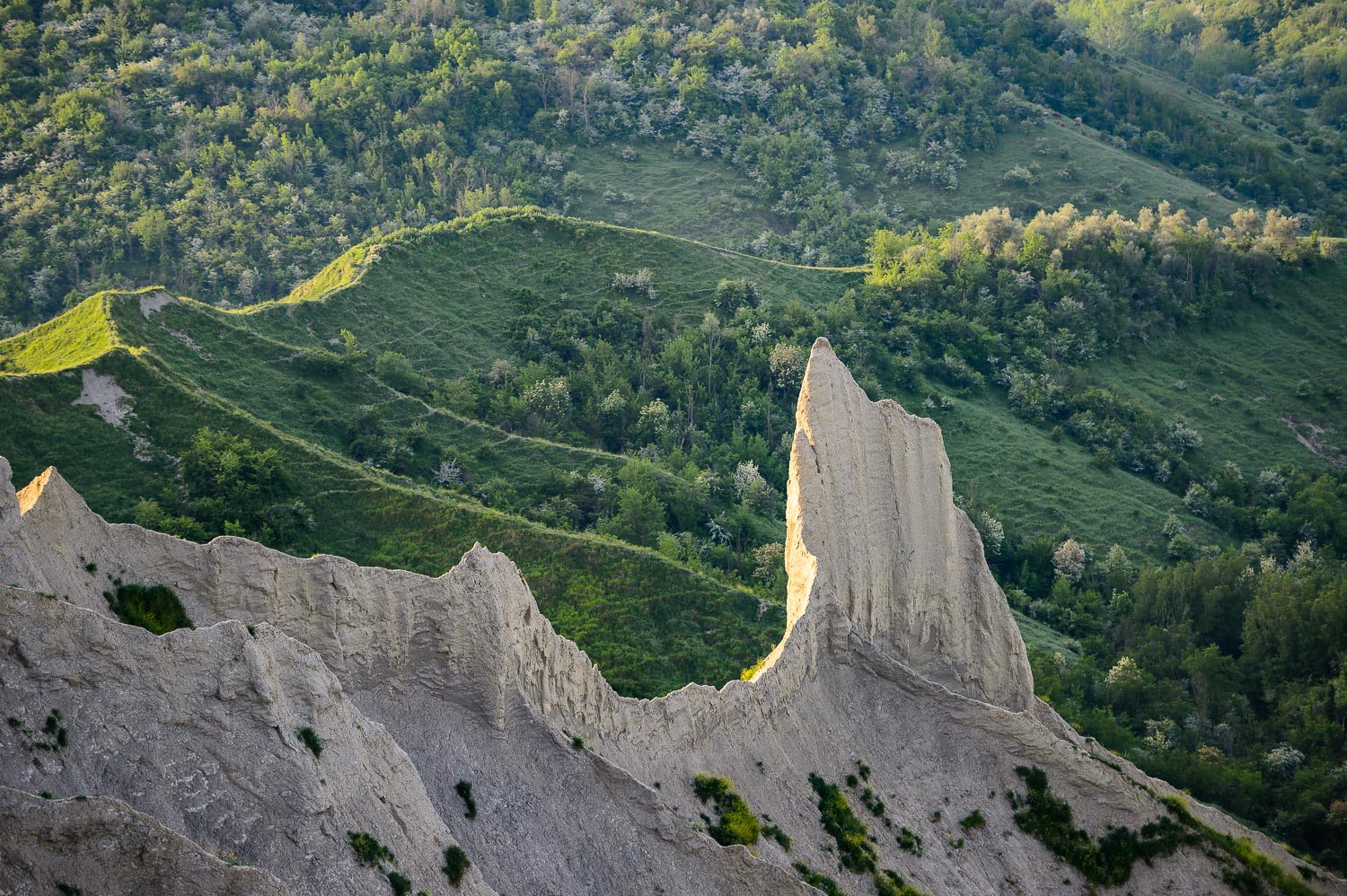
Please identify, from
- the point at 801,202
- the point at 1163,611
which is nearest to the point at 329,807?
the point at 1163,611

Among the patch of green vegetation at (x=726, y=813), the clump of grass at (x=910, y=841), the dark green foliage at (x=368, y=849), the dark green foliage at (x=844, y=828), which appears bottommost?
the clump of grass at (x=910, y=841)

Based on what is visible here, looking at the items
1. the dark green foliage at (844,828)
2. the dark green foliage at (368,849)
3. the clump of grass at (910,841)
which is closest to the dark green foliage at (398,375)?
the dark green foliage at (844,828)

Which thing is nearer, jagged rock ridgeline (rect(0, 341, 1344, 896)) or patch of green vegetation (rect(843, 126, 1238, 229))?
jagged rock ridgeline (rect(0, 341, 1344, 896))

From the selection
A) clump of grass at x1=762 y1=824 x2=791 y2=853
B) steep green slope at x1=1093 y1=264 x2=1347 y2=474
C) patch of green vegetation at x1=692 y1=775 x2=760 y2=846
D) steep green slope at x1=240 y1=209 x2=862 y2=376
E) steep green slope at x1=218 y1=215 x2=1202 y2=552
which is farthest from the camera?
steep green slope at x1=1093 y1=264 x2=1347 y2=474

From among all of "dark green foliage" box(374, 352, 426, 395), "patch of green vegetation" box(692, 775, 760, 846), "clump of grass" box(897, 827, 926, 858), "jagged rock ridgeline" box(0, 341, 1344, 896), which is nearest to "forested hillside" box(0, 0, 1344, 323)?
"dark green foliage" box(374, 352, 426, 395)

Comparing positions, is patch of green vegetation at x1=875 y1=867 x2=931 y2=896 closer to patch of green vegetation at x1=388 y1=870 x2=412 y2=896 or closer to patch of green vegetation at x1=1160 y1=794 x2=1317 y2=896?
patch of green vegetation at x1=1160 y1=794 x2=1317 y2=896

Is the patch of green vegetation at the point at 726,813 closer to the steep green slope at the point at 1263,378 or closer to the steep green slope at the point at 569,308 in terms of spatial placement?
the steep green slope at the point at 569,308

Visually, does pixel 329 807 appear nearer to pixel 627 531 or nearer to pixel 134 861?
pixel 134 861
